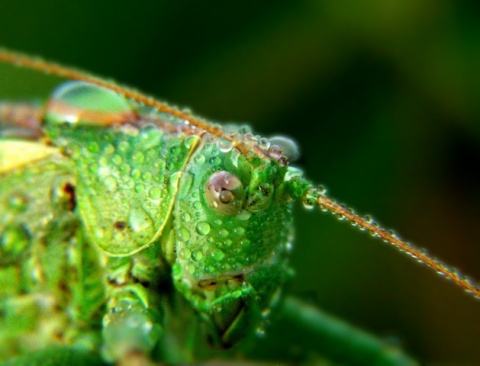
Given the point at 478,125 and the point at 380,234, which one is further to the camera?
the point at 478,125

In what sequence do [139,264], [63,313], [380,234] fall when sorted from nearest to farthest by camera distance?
1. [380,234]
2. [139,264]
3. [63,313]

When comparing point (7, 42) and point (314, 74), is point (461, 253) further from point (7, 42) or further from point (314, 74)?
point (7, 42)

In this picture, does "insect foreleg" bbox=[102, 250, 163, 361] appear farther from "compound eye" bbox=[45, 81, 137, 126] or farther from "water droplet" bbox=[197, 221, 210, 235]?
"compound eye" bbox=[45, 81, 137, 126]

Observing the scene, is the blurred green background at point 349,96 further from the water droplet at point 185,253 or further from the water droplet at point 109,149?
the water droplet at point 109,149

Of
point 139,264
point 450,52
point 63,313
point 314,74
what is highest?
point 450,52

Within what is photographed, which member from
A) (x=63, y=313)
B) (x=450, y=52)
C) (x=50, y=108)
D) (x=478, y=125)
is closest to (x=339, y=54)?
(x=450, y=52)

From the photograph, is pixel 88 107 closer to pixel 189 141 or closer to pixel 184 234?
pixel 189 141

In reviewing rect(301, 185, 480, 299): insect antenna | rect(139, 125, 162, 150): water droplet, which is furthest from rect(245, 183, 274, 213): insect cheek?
rect(139, 125, 162, 150): water droplet
